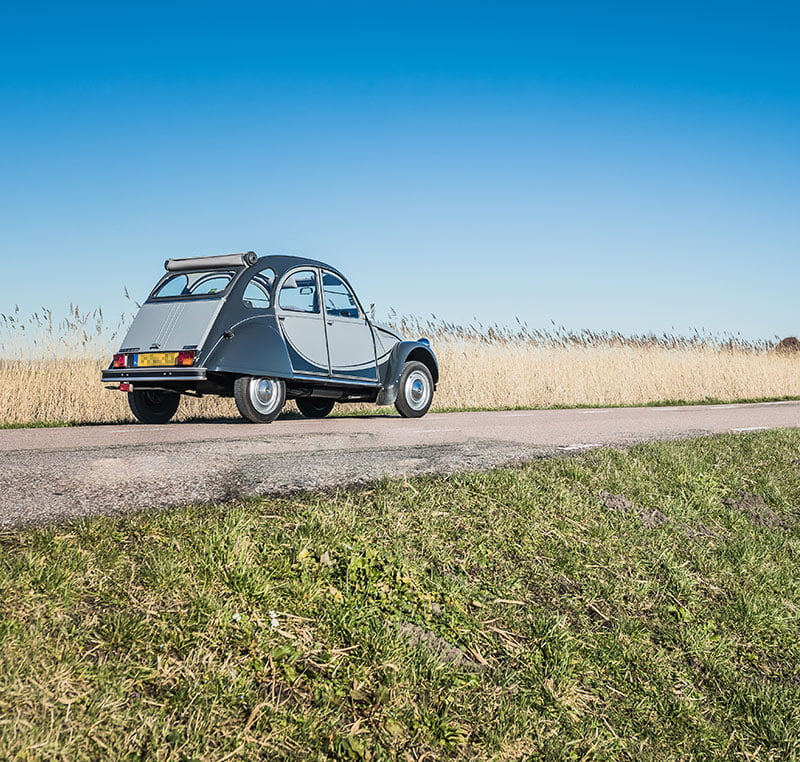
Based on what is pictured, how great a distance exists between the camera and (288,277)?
10867mm

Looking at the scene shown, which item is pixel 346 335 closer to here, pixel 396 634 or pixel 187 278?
pixel 187 278

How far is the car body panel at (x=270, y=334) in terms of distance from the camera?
32.8ft

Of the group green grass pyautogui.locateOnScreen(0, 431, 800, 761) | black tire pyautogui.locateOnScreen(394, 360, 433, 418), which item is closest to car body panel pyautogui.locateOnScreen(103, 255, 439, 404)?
black tire pyautogui.locateOnScreen(394, 360, 433, 418)

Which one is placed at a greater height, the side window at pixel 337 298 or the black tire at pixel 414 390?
the side window at pixel 337 298

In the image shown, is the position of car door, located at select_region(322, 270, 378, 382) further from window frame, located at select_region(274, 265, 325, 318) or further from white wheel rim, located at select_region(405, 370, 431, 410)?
white wheel rim, located at select_region(405, 370, 431, 410)

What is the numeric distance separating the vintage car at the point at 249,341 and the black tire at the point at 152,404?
0.05 feet

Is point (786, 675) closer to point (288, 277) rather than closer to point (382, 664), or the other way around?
point (382, 664)

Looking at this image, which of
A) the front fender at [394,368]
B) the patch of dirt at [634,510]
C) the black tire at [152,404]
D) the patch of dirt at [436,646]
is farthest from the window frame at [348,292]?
the patch of dirt at [436,646]

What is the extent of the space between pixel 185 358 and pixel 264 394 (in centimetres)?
111

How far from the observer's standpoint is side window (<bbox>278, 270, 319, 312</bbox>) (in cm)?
1078

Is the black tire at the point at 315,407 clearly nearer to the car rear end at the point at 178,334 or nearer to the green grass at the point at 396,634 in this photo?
the car rear end at the point at 178,334

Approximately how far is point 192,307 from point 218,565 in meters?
7.22

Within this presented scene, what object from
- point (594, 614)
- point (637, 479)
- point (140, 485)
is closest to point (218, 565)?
point (140, 485)

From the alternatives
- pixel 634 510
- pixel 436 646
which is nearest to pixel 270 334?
pixel 634 510
